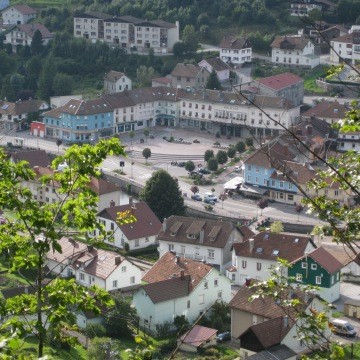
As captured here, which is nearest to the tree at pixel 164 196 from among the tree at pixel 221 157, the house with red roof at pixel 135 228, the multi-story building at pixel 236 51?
the house with red roof at pixel 135 228

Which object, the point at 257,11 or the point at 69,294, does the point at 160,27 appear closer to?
the point at 257,11

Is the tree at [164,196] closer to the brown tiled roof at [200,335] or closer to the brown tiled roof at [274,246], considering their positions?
the brown tiled roof at [274,246]

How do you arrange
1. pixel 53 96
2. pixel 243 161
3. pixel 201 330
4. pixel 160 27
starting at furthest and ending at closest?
pixel 160 27 → pixel 53 96 → pixel 243 161 → pixel 201 330

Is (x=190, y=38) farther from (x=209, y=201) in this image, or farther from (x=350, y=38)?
(x=209, y=201)

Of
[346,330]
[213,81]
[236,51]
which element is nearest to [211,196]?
[346,330]

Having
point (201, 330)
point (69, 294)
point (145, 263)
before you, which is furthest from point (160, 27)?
point (69, 294)
